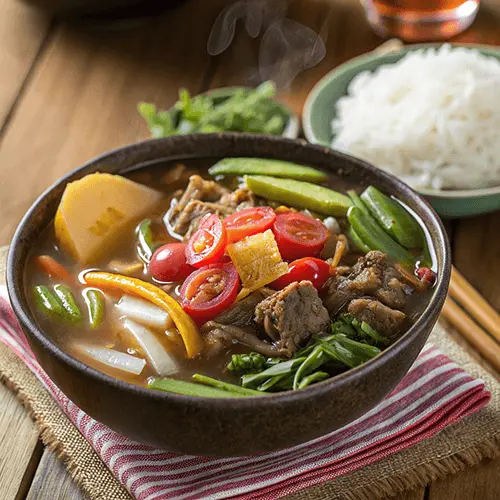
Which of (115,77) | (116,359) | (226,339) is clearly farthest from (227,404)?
(115,77)

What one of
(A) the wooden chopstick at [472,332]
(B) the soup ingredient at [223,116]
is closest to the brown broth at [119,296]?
(A) the wooden chopstick at [472,332]

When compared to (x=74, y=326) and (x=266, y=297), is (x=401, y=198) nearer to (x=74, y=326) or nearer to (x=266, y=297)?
(x=266, y=297)

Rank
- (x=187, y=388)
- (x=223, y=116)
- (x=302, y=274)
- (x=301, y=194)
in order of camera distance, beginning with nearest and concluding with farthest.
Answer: (x=187, y=388) → (x=302, y=274) → (x=301, y=194) → (x=223, y=116)

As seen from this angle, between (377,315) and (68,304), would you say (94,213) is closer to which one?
(68,304)

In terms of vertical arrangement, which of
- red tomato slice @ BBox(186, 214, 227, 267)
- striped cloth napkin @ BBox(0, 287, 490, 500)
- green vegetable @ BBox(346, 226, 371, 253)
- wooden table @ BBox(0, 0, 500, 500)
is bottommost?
striped cloth napkin @ BBox(0, 287, 490, 500)

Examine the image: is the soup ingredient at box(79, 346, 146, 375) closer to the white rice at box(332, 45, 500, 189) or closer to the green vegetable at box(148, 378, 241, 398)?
the green vegetable at box(148, 378, 241, 398)

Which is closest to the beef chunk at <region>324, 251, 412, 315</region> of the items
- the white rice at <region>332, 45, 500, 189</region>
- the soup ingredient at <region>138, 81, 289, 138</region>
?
the white rice at <region>332, 45, 500, 189</region>

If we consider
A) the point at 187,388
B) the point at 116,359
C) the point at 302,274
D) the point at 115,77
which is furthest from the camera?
the point at 115,77
